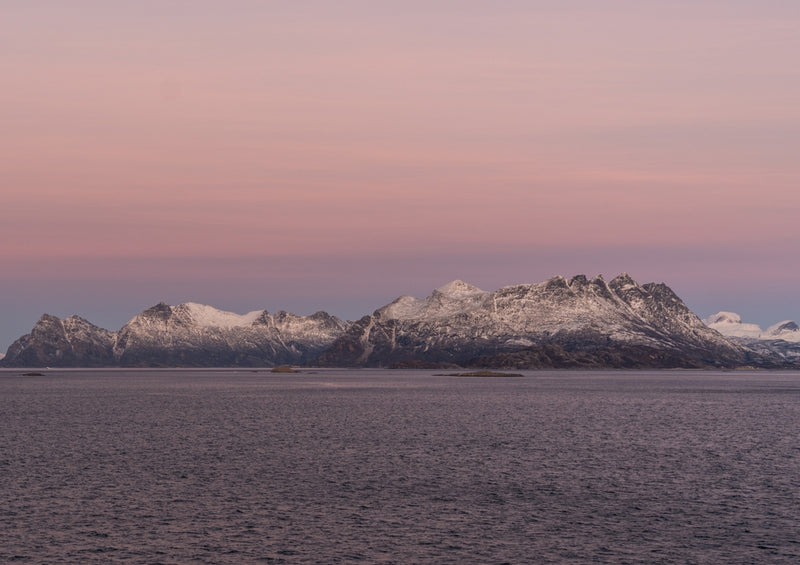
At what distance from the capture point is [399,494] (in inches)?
2753

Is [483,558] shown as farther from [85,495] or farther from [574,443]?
[574,443]

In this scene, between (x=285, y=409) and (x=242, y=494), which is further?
(x=285, y=409)

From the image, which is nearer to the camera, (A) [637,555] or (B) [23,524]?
(A) [637,555]

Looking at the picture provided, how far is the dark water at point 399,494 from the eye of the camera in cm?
5144

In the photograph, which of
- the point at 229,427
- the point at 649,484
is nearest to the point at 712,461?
the point at 649,484

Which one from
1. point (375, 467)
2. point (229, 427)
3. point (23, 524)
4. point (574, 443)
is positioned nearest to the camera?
point (23, 524)

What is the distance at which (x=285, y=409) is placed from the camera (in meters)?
183

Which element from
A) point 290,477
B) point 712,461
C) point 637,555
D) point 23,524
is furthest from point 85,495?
point 712,461

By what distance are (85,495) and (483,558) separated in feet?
111

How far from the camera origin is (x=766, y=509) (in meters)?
63.0

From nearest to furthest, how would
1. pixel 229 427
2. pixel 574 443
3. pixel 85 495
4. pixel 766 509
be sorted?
pixel 766 509 → pixel 85 495 → pixel 574 443 → pixel 229 427

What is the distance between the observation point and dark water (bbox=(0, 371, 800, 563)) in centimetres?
5144

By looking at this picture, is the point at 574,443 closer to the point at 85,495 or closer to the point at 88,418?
the point at 85,495

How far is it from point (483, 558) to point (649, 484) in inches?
1200
